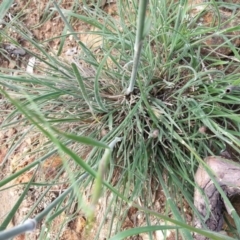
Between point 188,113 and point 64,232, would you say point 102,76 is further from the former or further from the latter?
point 64,232

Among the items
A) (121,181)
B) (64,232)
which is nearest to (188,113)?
(121,181)

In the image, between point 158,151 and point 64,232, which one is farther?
point 64,232

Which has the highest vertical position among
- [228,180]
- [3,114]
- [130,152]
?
[3,114]

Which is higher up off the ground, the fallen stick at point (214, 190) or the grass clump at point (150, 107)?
the grass clump at point (150, 107)

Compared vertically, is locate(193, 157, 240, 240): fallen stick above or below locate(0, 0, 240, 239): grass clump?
below

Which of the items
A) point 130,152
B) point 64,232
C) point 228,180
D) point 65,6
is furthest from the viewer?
point 65,6

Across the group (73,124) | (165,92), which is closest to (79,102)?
(73,124)

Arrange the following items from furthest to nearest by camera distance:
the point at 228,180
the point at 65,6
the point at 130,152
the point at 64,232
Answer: the point at 65,6
the point at 64,232
the point at 130,152
the point at 228,180

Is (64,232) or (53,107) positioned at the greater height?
(53,107)

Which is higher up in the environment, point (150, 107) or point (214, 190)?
point (150, 107)

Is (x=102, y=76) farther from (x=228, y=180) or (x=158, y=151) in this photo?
(x=228, y=180)
